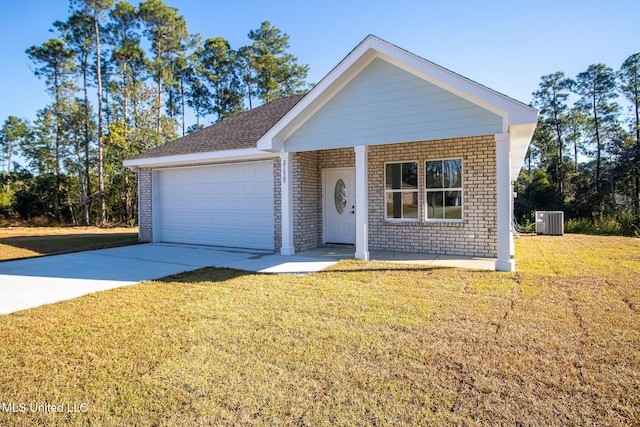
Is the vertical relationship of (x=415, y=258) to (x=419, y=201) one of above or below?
below

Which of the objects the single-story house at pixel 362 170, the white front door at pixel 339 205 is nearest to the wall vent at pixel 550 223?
the single-story house at pixel 362 170

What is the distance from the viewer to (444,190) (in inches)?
365

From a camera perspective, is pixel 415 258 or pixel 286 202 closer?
pixel 415 258

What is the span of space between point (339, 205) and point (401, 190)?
1925 mm

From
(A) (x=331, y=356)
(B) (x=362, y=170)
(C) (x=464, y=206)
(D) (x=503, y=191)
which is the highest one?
(B) (x=362, y=170)

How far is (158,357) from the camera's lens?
3447 millimetres

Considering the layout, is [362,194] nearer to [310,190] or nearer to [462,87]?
[310,190]

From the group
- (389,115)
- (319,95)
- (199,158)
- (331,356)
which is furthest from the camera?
(199,158)

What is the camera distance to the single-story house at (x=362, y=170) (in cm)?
717

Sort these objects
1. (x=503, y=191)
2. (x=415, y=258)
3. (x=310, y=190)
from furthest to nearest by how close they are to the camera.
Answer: (x=310, y=190) < (x=415, y=258) < (x=503, y=191)

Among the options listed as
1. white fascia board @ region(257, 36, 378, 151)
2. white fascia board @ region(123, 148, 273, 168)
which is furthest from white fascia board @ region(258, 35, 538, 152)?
white fascia board @ region(123, 148, 273, 168)

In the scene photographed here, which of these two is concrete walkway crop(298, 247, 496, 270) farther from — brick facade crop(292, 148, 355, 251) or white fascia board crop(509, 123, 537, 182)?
white fascia board crop(509, 123, 537, 182)

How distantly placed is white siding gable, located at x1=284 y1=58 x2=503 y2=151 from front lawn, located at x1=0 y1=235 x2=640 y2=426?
10.4ft

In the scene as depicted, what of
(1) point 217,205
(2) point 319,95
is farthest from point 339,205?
(1) point 217,205
